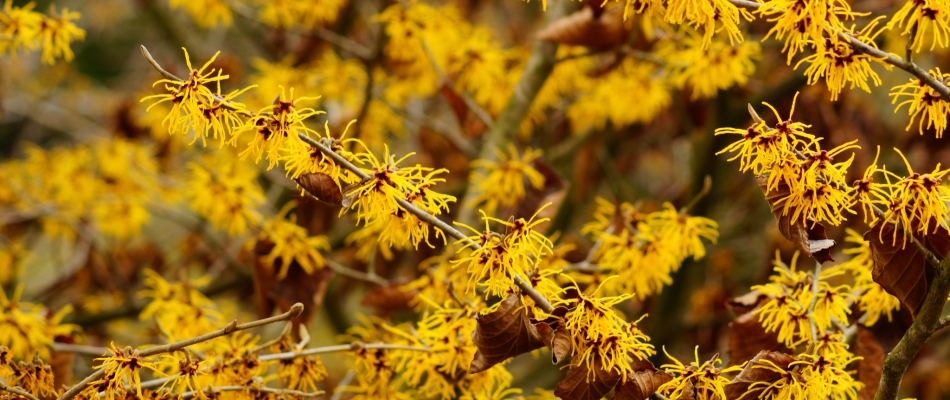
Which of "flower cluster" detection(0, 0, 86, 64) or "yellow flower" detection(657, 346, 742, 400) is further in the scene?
"flower cluster" detection(0, 0, 86, 64)

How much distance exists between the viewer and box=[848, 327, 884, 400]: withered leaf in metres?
1.46

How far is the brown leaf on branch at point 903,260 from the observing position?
3.86 feet

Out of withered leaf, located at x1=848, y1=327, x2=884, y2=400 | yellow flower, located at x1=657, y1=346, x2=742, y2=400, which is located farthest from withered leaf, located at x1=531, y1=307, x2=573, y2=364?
withered leaf, located at x1=848, y1=327, x2=884, y2=400

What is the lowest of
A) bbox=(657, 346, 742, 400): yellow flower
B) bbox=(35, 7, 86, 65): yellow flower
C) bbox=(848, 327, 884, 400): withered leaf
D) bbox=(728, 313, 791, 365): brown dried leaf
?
bbox=(848, 327, 884, 400): withered leaf

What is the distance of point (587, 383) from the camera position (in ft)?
4.10

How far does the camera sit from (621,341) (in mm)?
1238

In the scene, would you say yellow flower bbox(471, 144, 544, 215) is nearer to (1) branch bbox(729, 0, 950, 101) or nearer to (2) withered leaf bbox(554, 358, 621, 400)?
→ (2) withered leaf bbox(554, 358, 621, 400)

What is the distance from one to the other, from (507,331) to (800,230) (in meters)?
0.47

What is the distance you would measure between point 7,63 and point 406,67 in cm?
354

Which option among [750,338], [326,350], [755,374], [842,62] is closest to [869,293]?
[750,338]

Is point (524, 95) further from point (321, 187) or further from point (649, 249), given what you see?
point (321, 187)

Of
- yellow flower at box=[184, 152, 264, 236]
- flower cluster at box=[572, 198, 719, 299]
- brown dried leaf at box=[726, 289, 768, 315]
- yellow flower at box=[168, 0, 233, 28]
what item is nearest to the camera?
brown dried leaf at box=[726, 289, 768, 315]

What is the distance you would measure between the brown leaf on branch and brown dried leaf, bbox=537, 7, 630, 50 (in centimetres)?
94

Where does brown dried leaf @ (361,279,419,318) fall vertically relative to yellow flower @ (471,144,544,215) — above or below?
below
